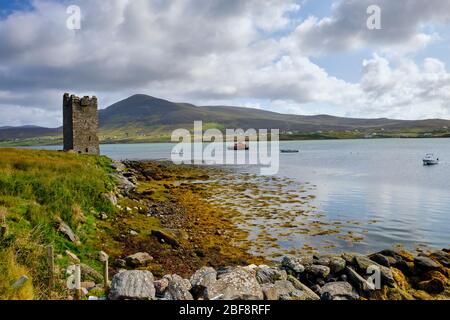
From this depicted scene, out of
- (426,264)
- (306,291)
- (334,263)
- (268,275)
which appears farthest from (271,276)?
(426,264)

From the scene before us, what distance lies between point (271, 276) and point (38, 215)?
10011 millimetres

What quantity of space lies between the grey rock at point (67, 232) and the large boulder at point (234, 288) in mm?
7590

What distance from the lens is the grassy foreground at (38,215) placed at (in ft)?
29.7

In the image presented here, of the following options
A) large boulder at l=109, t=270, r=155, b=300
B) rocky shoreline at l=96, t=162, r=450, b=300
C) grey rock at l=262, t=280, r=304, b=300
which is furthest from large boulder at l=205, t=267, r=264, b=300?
large boulder at l=109, t=270, r=155, b=300

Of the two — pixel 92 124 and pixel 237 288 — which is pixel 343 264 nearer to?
pixel 237 288

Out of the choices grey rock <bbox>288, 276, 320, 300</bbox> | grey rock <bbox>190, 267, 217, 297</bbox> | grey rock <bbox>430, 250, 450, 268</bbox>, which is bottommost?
grey rock <bbox>430, 250, 450, 268</bbox>

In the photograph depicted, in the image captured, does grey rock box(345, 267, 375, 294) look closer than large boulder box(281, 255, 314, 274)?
Yes

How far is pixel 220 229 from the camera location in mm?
24125

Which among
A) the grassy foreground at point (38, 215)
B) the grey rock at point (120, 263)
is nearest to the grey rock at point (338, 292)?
the grey rock at point (120, 263)

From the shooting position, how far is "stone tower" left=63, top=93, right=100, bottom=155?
→ 47.9 meters

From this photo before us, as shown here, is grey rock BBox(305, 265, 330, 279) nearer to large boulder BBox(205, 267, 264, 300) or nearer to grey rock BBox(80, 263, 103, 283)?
large boulder BBox(205, 267, 264, 300)

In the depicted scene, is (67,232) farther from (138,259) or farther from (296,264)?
(296,264)

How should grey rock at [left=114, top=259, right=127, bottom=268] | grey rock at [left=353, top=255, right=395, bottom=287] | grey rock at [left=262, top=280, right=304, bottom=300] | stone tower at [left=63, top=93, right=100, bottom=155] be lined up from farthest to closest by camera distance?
stone tower at [left=63, top=93, right=100, bottom=155] → grey rock at [left=114, top=259, right=127, bottom=268] → grey rock at [left=353, top=255, right=395, bottom=287] → grey rock at [left=262, top=280, right=304, bottom=300]
